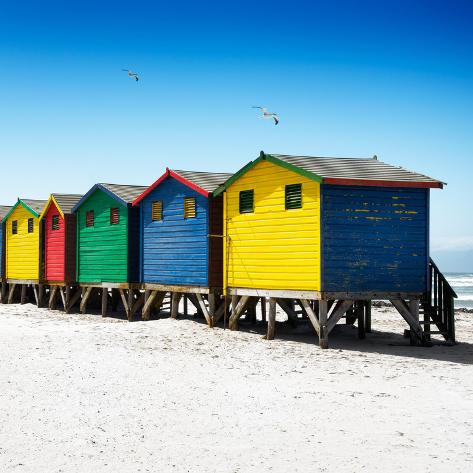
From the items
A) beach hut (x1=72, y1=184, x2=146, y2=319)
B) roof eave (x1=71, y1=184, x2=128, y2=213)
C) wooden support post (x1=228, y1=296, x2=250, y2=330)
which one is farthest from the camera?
roof eave (x1=71, y1=184, x2=128, y2=213)

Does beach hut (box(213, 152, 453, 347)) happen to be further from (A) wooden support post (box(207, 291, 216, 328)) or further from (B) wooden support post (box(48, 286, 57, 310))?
(B) wooden support post (box(48, 286, 57, 310))

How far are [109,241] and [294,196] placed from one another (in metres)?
10.6

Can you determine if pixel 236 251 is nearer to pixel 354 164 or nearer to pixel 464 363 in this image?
pixel 354 164

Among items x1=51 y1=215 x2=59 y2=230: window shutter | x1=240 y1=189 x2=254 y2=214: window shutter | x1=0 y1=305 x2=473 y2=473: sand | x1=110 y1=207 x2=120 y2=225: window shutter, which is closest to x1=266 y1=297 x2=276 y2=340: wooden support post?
x1=0 y1=305 x2=473 y2=473: sand

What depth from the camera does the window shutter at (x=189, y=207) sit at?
22086 mm

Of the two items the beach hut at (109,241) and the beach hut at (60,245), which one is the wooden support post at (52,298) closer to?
the beach hut at (60,245)

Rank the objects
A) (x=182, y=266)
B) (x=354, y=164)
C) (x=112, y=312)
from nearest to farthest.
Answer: (x=354, y=164), (x=182, y=266), (x=112, y=312)

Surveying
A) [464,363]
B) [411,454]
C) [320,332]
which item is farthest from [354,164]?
[411,454]

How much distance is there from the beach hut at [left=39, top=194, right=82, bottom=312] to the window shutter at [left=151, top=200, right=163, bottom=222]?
6.84m

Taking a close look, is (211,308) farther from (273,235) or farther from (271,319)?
(273,235)

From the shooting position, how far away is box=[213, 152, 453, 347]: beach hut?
57.2 ft

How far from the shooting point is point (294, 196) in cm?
1823

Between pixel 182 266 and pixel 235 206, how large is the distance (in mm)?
3219

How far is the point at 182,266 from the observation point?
884 inches
